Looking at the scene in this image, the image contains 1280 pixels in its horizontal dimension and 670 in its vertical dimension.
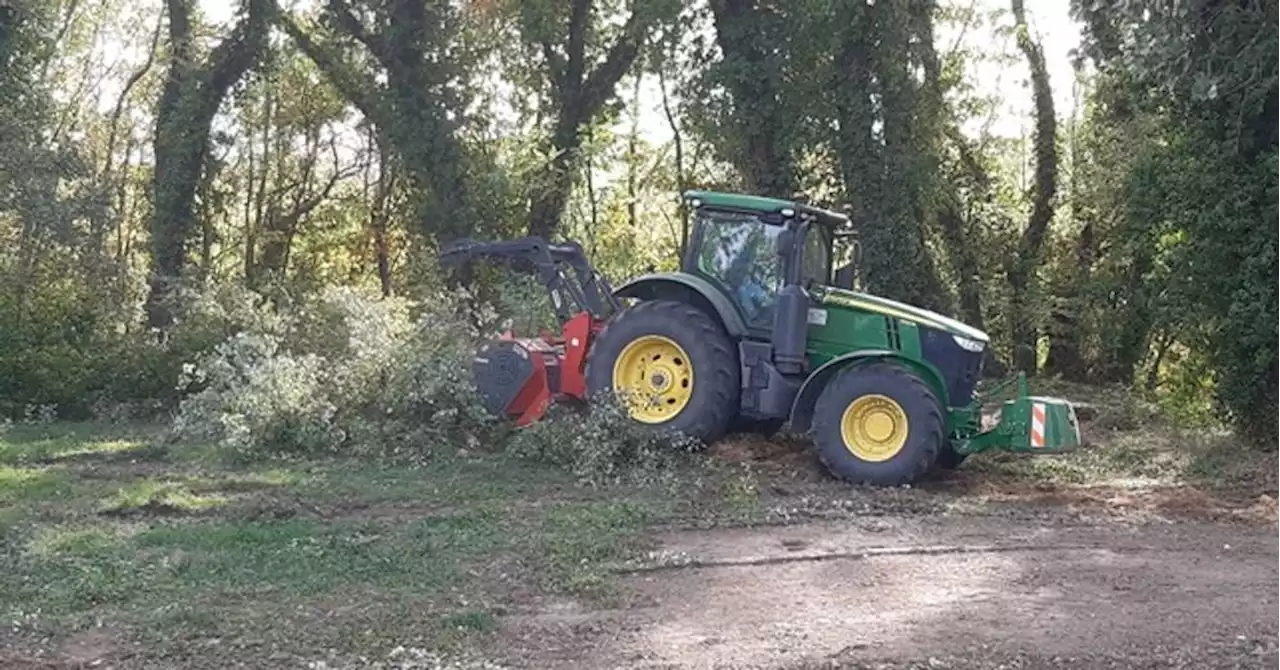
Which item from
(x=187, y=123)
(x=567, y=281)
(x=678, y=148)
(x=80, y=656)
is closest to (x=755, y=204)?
(x=567, y=281)

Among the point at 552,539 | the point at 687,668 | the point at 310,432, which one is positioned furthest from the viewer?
the point at 310,432

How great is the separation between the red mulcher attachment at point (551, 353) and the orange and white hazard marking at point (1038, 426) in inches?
142

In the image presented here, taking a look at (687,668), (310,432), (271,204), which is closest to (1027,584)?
(687,668)

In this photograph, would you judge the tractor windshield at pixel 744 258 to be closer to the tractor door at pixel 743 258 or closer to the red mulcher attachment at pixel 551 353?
the tractor door at pixel 743 258

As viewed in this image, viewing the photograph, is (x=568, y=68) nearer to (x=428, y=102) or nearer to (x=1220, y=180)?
(x=428, y=102)

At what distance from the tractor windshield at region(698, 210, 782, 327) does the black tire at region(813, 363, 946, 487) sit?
1010 mm

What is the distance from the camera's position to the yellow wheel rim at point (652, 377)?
10453 millimetres

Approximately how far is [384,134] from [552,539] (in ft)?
43.5

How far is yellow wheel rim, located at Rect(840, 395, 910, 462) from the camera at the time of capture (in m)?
9.55

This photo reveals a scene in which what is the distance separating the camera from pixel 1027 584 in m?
6.46

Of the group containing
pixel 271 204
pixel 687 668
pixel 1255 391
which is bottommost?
pixel 687 668

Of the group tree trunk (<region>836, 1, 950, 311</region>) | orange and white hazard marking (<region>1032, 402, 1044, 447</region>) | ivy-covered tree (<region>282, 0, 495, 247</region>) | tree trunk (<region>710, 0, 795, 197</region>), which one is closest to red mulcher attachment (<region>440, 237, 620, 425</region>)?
orange and white hazard marking (<region>1032, 402, 1044, 447</region>)

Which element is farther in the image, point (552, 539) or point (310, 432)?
point (310, 432)

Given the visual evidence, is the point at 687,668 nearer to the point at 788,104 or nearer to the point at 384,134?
the point at 788,104
